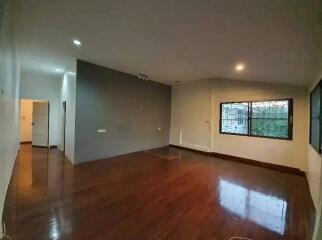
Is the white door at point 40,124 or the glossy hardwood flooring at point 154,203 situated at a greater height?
the white door at point 40,124

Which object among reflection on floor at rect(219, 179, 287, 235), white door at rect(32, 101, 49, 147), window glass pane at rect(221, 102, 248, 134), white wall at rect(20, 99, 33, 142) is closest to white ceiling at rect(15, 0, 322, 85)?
reflection on floor at rect(219, 179, 287, 235)

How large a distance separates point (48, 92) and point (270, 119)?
8.14 meters

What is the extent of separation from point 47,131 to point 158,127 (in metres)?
4.52

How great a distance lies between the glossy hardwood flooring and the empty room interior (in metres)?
0.02

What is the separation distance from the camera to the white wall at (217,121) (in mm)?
4676

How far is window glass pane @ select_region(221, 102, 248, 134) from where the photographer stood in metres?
5.85

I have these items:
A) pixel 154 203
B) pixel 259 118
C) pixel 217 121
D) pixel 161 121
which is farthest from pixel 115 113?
pixel 259 118

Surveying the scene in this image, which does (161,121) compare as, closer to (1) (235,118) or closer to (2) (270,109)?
(1) (235,118)

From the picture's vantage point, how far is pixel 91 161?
533 cm

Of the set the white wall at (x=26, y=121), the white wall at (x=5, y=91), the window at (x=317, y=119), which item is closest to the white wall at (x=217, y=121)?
the window at (x=317, y=119)

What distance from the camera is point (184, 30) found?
107 inches

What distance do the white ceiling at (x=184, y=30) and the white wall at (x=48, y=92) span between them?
313 centimetres

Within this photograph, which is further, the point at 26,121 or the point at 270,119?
the point at 26,121

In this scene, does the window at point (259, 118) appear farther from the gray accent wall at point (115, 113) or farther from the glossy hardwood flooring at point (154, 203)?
the gray accent wall at point (115, 113)
